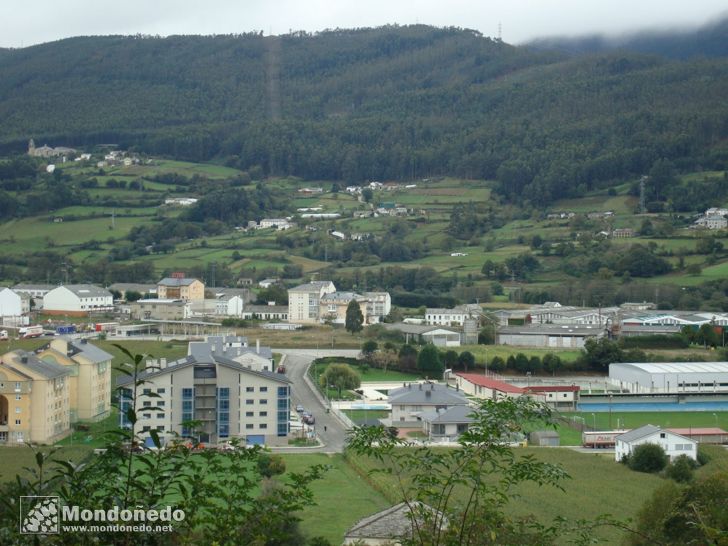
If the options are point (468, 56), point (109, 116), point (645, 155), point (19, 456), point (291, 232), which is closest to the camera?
point (19, 456)

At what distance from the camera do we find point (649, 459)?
65.1ft

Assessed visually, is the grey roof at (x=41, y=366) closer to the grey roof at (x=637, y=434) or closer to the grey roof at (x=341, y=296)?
the grey roof at (x=637, y=434)

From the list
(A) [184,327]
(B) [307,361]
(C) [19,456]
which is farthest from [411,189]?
(C) [19,456]

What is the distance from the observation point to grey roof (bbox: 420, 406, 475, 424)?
2353 centimetres

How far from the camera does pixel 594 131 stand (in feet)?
266

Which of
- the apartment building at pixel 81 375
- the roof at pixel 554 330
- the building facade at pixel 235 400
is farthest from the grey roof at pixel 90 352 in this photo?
the roof at pixel 554 330

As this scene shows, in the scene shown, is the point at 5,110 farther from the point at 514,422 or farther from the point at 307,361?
the point at 514,422

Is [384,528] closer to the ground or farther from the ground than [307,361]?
farther from the ground

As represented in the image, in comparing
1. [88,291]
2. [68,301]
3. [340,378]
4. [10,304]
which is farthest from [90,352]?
[88,291]

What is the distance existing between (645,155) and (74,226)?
108ft

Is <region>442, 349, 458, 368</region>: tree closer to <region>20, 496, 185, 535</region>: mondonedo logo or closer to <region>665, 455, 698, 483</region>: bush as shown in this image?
<region>665, 455, 698, 483</region>: bush

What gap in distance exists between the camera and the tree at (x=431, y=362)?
32562 mm

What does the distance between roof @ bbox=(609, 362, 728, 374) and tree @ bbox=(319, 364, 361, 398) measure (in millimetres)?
7325

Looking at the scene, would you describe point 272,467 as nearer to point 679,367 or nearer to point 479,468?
point 479,468
